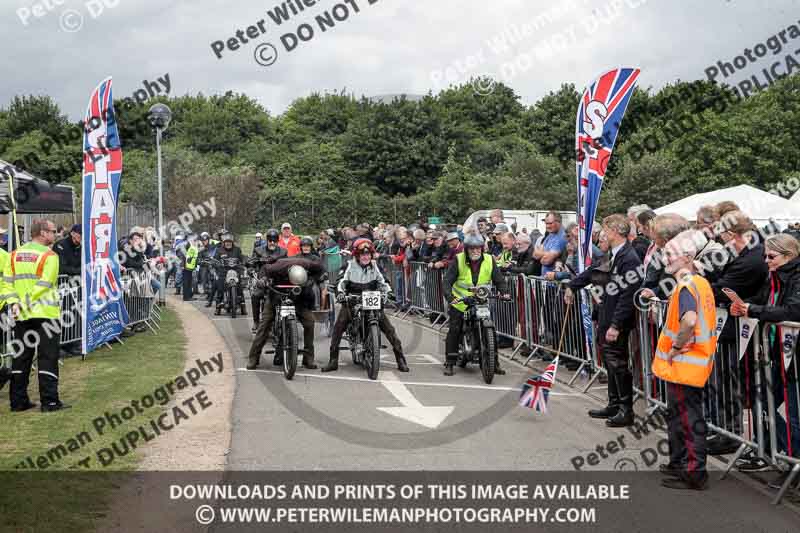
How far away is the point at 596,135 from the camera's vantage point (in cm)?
1133

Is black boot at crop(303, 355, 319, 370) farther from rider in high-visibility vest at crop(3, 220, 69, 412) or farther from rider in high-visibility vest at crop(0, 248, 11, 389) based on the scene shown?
rider in high-visibility vest at crop(0, 248, 11, 389)

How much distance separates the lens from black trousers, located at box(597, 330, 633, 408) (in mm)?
8195

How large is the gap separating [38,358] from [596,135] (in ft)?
25.1

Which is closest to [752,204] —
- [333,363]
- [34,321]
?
[333,363]

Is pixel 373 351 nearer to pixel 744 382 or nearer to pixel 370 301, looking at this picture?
pixel 370 301

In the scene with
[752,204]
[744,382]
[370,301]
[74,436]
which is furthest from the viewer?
[752,204]

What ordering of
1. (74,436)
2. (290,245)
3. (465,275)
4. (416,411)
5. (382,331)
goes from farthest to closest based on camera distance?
(290,245) < (382,331) < (465,275) < (416,411) < (74,436)

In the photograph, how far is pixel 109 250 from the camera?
41.4ft

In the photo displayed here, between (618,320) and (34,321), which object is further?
(34,321)

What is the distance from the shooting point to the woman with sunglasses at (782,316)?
5984 mm

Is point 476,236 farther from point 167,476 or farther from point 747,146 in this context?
point 747,146

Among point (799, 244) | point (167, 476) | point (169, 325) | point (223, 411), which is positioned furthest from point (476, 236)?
point (169, 325)

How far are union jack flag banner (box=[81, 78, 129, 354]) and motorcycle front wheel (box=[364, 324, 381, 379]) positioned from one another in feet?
14.4

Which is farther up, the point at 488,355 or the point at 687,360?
the point at 687,360
